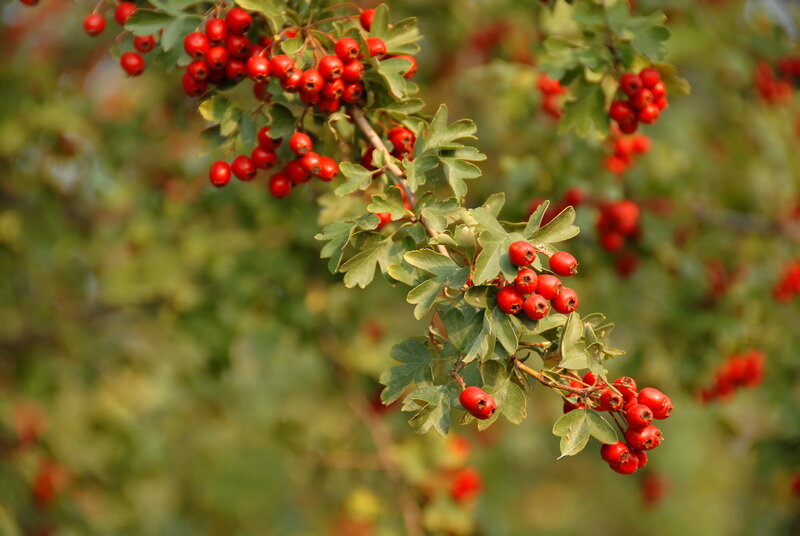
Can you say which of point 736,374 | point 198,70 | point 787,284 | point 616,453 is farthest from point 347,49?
point 787,284

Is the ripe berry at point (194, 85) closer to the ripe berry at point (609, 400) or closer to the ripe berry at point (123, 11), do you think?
the ripe berry at point (123, 11)

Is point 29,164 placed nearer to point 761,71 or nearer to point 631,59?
point 631,59

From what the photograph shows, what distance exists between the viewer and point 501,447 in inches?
245

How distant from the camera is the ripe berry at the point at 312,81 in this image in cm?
183

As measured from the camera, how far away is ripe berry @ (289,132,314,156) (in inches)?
75.5

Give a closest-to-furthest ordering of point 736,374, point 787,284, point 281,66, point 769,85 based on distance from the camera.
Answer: point 281,66 < point 736,374 < point 787,284 < point 769,85

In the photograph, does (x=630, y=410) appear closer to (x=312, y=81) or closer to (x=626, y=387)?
(x=626, y=387)

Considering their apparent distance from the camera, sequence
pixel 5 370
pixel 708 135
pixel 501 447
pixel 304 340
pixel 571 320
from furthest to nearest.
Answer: pixel 501 447 → pixel 708 135 → pixel 5 370 → pixel 304 340 → pixel 571 320

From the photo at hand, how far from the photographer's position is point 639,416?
1574 millimetres

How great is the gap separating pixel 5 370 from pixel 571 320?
13.9 feet

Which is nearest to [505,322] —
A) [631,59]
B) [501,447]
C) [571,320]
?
[571,320]

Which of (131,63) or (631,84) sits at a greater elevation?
(131,63)

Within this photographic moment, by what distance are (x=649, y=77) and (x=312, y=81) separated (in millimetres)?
1046

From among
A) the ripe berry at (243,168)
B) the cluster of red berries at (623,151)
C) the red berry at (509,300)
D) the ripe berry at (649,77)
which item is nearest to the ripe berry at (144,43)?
the ripe berry at (243,168)
